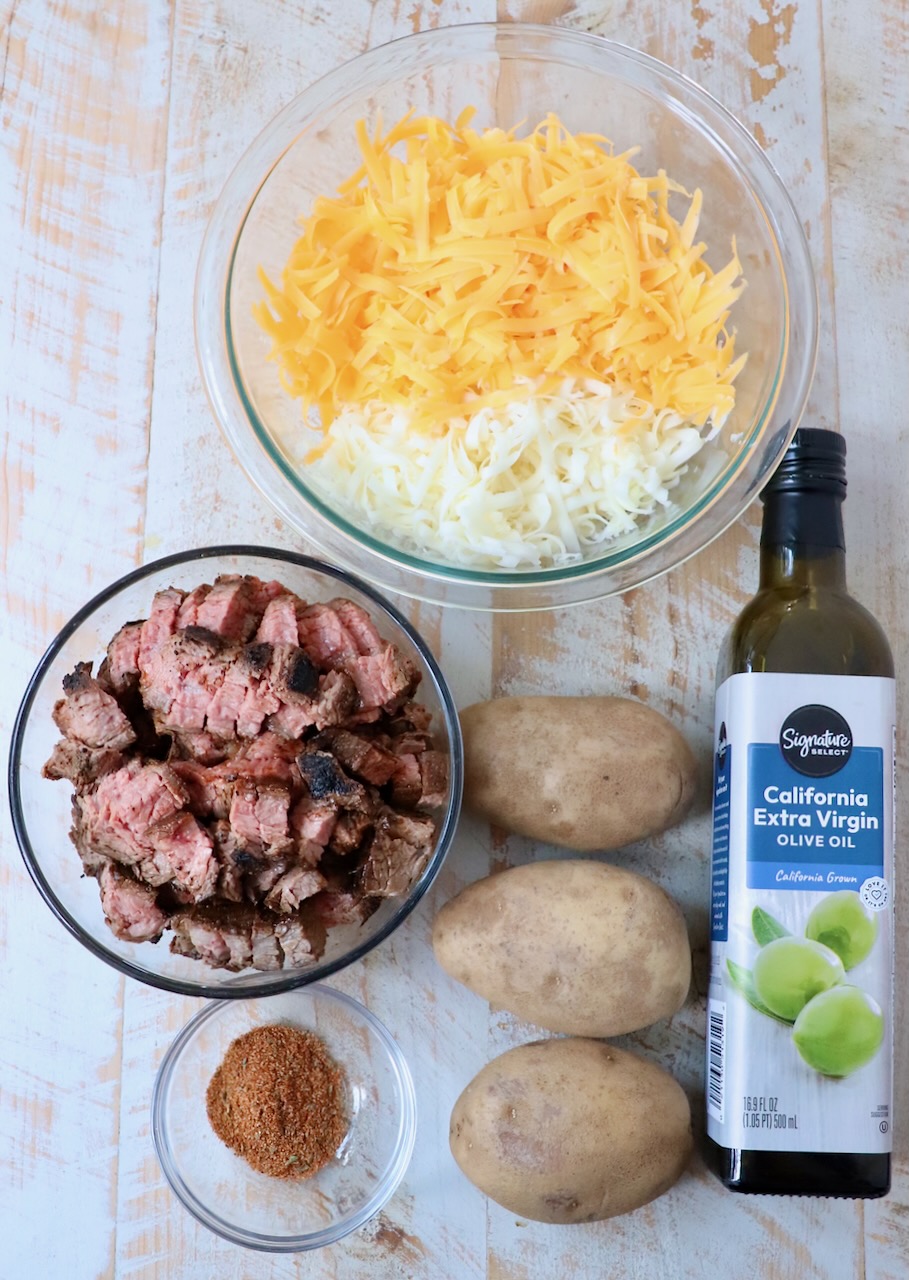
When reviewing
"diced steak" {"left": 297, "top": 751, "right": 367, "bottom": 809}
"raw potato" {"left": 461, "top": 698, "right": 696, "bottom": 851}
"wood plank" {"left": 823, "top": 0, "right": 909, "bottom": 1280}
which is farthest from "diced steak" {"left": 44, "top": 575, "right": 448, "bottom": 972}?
"wood plank" {"left": 823, "top": 0, "right": 909, "bottom": 1280}

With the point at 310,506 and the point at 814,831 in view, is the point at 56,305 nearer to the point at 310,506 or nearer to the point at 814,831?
the point at 310,506

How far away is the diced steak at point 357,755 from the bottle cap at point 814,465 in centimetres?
55

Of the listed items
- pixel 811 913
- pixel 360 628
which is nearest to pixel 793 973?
pixel 811 913

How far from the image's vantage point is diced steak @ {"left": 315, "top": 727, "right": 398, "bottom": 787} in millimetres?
1205

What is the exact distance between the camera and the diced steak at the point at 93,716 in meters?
1.21

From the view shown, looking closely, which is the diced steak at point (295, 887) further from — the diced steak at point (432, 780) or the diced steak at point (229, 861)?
the diced steak at point (432, 780)

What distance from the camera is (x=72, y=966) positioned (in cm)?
143

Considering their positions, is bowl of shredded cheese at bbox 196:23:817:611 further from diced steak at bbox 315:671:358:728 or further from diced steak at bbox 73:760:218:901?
diced steak at bbox 73:760:218:901

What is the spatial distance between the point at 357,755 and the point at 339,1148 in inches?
22.5

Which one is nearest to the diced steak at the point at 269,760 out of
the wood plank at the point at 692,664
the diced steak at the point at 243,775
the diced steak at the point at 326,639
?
the diced steak at the point at 243,775

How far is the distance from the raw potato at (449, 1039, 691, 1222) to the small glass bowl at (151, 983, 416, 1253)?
13 centimetres

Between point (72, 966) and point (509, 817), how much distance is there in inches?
24.3

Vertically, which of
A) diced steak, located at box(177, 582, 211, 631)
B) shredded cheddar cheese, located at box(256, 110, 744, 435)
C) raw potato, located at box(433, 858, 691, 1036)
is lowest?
raw potato, located at box(433, 858, 691, 1036)

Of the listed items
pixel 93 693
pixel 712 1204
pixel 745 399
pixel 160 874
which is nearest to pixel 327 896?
pixel 160 874
